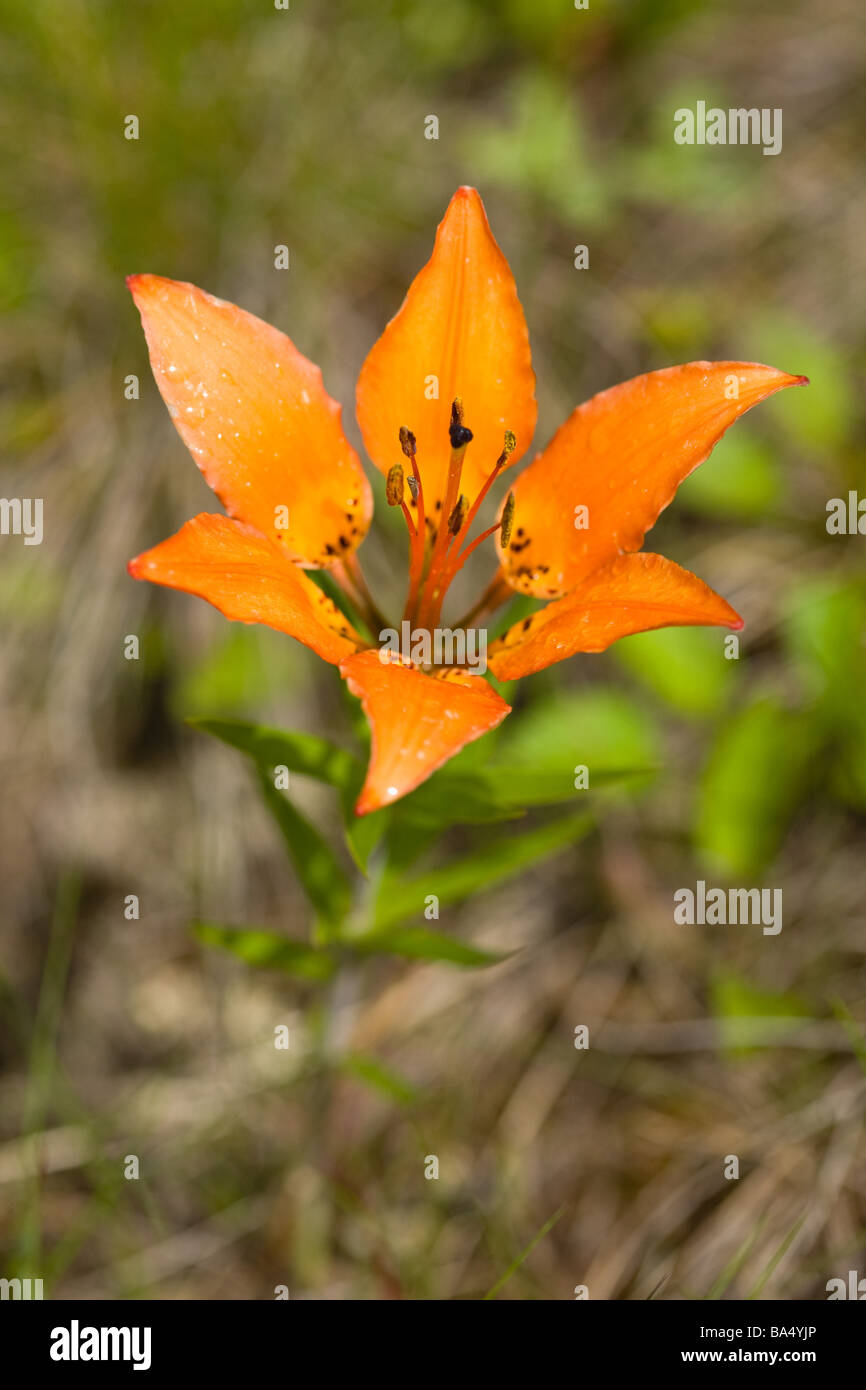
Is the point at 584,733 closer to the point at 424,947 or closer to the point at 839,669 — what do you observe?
the point at 839,669

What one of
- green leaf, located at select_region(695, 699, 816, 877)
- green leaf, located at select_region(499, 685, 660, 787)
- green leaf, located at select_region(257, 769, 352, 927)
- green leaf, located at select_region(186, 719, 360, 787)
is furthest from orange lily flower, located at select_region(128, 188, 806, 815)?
green leaf, located at select_region(695, 699, 816, 877)

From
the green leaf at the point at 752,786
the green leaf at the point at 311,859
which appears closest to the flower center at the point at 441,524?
the green leaf at the point at 311,859

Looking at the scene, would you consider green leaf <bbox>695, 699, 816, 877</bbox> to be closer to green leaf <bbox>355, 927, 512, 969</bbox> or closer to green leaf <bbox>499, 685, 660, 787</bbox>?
green leaf <bbox>499, 685, 660, 787</bbox>

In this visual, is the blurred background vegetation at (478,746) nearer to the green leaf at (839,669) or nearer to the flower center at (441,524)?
the green leaf at (839,669)

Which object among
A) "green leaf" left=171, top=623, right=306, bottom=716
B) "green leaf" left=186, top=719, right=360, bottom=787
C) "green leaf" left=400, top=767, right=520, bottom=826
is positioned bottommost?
"green leaf" left=400, top=767, right=520, bottom=826

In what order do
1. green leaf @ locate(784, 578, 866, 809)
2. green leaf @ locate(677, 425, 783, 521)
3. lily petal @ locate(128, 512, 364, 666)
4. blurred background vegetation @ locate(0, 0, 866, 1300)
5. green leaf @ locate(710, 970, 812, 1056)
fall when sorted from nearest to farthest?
1. lily petal @ locate(128, 512, 364, 666)
2. blurred background vegetation @ locate(0, 0, 866, 1300)
3. green leaf @ locate(710, 970, 812, 1056)
4. green leaf @ locate(784, 578, 866, 809)
5. green leaf @ locate(677, 425, 783, 521)

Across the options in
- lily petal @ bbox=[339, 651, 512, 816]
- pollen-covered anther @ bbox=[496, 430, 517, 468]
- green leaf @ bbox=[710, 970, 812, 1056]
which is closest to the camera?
lily petal @ bbox=[339, 651, 512, 816]
